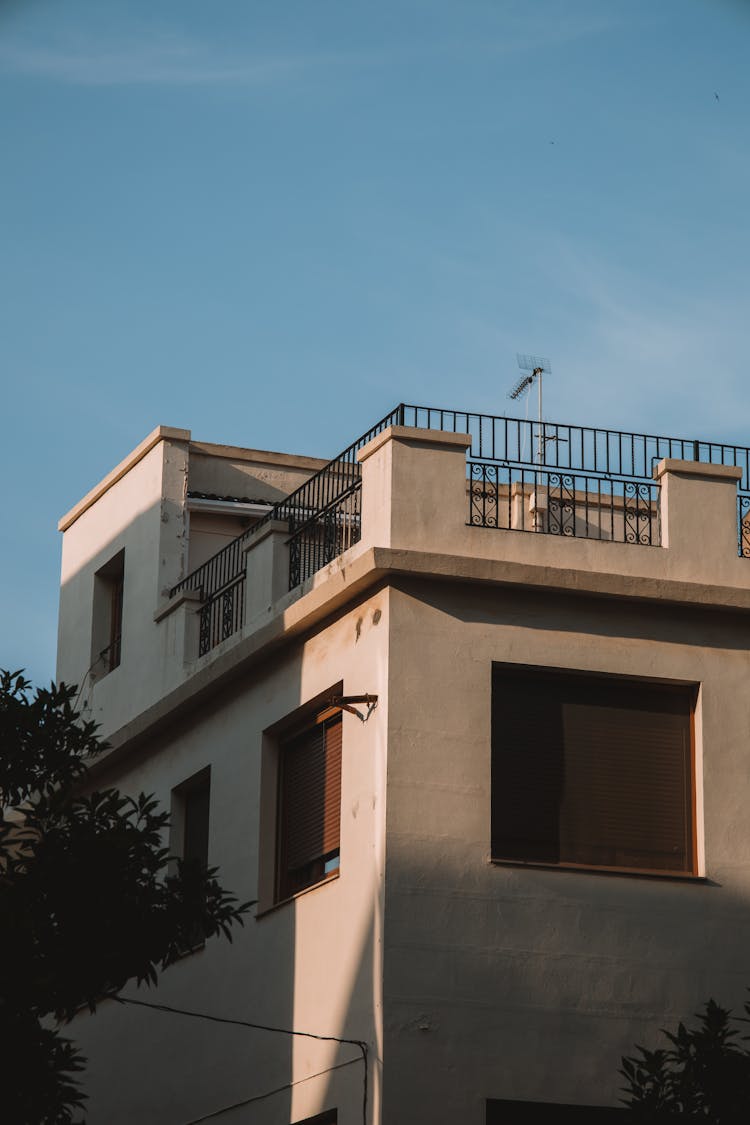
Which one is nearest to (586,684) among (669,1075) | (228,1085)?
(669,1075)

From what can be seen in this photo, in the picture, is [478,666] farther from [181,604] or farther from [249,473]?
[249,473]

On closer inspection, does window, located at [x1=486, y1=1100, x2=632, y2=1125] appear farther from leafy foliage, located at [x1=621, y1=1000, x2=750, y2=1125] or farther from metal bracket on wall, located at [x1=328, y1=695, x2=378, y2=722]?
metal bracket on wall, located at [x1=328, y1=695, x2=378, y2=722]

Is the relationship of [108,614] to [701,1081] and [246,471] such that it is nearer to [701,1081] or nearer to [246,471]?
[246,471]

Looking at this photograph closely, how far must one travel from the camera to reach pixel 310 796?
61.7 ft

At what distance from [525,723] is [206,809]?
466 cm

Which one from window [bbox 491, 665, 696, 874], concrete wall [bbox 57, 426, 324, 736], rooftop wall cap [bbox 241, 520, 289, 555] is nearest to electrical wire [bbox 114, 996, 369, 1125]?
window [bbox 491, 665, 696, 874]

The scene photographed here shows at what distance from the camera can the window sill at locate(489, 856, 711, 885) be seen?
17031 mm

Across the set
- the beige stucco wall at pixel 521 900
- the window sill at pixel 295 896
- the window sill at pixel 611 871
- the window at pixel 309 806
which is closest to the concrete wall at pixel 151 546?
the window at pixel 309 806

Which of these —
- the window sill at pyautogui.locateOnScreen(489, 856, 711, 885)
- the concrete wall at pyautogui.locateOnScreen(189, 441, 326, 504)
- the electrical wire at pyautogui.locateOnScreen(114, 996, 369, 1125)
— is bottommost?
the electrical wire at pyautogui.locateOnScreen(114, 996, 369, 1125)

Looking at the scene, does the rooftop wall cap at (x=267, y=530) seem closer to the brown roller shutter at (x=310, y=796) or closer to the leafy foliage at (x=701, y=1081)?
the brown roller shutter at (x=310, y=796)

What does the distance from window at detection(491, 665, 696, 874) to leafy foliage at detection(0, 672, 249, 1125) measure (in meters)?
3.38

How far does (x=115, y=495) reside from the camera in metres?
25.1

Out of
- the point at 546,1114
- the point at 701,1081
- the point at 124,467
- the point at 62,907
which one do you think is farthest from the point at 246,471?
the point at 701,1081

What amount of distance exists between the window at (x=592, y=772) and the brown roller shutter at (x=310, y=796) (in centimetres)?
164
